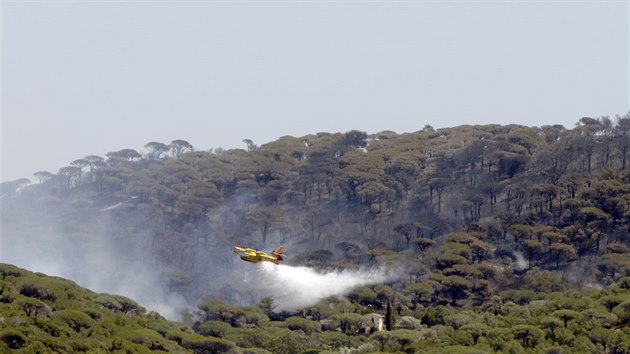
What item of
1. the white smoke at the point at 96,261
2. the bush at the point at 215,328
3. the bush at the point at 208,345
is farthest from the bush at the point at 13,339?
the white smoke at the point at 96,261

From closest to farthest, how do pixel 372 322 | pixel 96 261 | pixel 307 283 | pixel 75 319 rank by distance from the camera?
pixel 75 319, pixel 372 322, pixel 307 283, pixel 96 261

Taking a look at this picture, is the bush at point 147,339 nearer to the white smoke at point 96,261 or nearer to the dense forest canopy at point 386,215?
the dense forest canopy at point 386,215

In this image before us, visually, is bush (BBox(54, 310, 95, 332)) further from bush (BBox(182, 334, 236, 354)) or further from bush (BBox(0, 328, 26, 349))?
bush (BBox(0, 328, 26, 349))

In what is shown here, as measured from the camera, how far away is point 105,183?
139 m

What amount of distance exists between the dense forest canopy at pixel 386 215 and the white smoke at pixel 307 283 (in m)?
1.45

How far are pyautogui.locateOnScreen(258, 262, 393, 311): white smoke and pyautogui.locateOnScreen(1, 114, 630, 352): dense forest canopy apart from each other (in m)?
1.45

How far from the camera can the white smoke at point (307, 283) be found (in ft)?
327

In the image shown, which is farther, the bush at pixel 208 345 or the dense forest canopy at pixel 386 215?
the dense forest canopy at pixel 386 215

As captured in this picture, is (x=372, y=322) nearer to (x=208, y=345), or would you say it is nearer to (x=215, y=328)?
(x=215, y=328)

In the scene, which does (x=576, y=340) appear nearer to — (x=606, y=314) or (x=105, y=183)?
(x=606, y=314)

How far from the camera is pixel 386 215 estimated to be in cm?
12119

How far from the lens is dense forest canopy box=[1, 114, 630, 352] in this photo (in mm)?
100688

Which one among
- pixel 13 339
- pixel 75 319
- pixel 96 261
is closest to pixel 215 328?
pixel 75 319

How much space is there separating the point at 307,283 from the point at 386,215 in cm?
2039
